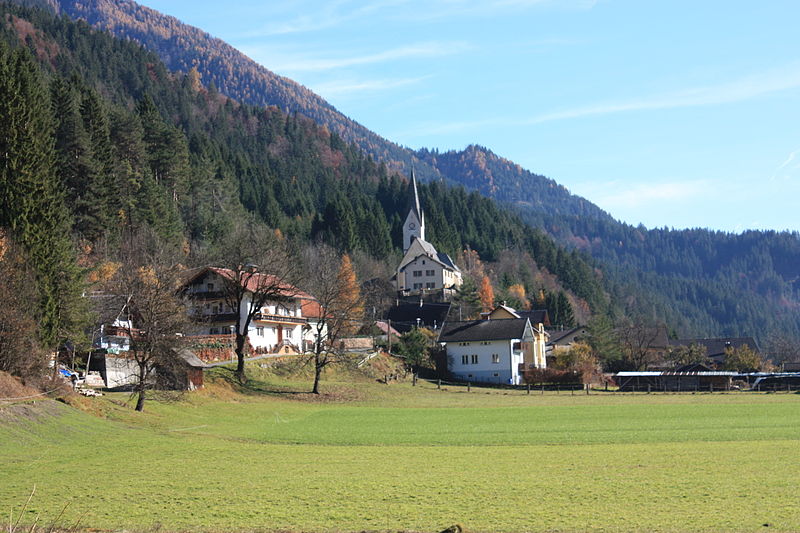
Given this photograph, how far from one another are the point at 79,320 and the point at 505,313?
66730 mm

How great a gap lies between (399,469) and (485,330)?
6373cm

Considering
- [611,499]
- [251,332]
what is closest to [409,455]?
[611,499]

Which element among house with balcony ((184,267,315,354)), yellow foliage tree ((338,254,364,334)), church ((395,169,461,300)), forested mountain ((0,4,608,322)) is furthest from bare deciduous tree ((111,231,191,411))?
church ((395,169,461,300))

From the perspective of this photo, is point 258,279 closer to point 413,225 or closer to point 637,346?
point 637,346

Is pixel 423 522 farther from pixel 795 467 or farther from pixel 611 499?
pixel 795 467

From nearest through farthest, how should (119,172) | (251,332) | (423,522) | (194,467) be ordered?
(423,522) → (194,467) → (251,332) → (119,172)

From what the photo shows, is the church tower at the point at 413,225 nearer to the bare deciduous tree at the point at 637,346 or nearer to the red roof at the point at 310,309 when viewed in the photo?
the bare deciduous tree at the point at 637,346

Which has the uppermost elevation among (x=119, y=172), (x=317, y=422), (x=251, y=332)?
(x=119, y=172)

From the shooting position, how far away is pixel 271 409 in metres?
47.6

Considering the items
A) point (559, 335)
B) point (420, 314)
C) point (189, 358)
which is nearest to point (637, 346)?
point (559, 335)

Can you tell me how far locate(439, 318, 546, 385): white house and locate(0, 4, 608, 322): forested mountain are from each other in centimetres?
3262

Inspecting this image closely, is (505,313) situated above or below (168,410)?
above

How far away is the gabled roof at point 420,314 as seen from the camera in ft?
371

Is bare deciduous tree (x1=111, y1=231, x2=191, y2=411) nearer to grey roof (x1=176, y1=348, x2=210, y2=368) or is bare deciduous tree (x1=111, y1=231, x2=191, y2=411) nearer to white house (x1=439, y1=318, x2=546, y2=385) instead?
grey roof (x1=176, y1=348, x2=210, y2=368)
